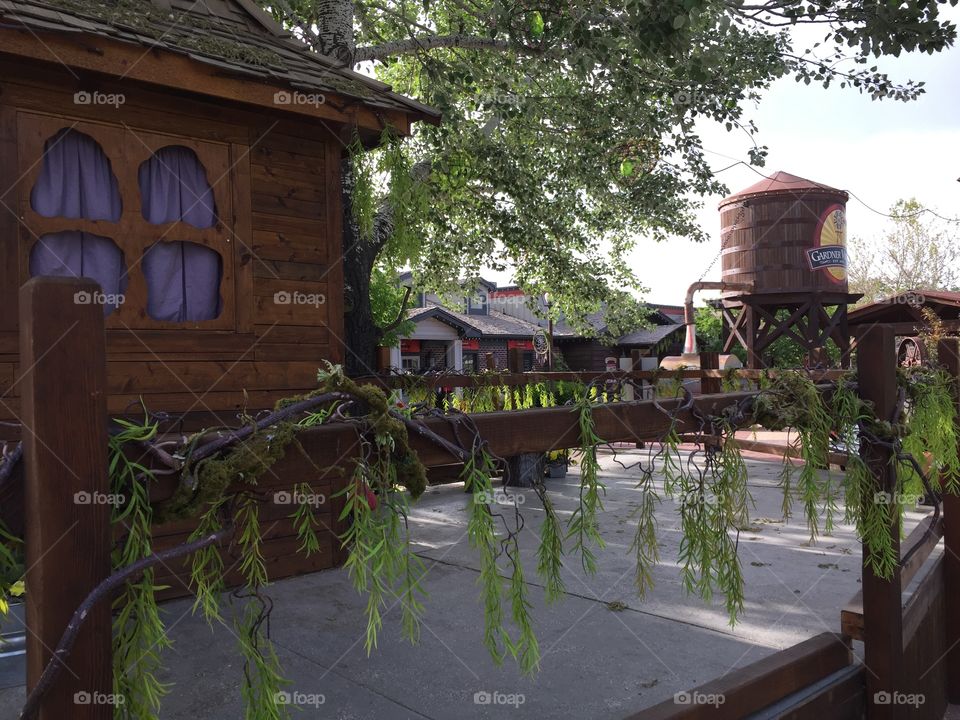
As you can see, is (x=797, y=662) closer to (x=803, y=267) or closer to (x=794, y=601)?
(x=794, y=601)

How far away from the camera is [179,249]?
528cm

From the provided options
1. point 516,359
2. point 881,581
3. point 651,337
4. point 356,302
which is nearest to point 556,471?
point 516,359

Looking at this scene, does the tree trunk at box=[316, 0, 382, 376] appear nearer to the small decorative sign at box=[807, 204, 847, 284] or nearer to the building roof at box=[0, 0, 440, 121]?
the building roof at box=[0, 0, 440, 121]

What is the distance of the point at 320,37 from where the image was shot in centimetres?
802

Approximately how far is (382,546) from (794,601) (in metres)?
4.77

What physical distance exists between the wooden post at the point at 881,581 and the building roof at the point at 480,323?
91.0 ft

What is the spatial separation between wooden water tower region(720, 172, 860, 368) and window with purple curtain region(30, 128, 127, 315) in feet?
47.6

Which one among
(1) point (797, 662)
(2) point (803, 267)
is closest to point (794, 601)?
(1) point (797, 662)

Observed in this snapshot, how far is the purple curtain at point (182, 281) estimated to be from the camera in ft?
16.9

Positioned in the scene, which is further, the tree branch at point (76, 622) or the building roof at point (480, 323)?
the building roof at point (480, 323)

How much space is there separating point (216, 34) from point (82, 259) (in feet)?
6.53

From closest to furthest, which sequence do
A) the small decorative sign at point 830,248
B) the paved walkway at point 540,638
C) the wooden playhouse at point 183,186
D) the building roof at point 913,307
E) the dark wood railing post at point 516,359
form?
the paved walkway at point 540,638, the wooden playhouse at point 183,186, the dark wood railing post at point 516,359, the building roof at point 913,307, the small decorative sign at point 830,248

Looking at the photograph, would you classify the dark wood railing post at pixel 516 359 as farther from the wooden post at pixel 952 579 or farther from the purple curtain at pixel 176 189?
the wooden post at pixel 952 579

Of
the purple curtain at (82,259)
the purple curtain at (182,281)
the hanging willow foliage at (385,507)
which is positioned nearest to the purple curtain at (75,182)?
the purple curtain at (82,259)
